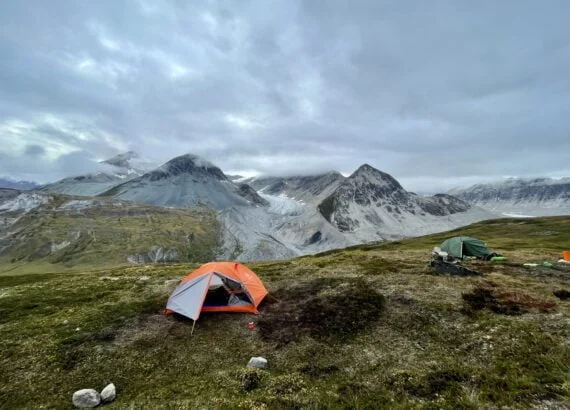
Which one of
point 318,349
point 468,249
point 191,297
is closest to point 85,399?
point 191,297

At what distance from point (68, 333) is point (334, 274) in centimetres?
2338

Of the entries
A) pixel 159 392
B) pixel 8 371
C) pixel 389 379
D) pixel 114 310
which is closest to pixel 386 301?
pixel 389 379

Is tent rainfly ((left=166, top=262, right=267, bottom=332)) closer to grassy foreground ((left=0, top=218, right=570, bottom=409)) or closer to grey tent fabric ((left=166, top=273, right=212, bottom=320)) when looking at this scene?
grey tent fabric ((left=166, top=273, right=212, bottom=320))

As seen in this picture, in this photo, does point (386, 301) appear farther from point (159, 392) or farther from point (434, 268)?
point (159, 392)

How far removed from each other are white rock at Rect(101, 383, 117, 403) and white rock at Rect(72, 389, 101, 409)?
0.19m

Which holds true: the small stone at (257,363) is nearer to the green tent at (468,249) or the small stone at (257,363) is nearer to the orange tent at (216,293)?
the orange tent at (216,293)

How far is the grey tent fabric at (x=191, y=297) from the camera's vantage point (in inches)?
853

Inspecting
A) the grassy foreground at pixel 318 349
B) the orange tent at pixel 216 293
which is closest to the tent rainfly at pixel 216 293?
the orange tent at pixel 216 293

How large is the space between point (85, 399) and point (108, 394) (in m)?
0.83

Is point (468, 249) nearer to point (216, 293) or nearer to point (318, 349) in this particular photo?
point (318, 349)

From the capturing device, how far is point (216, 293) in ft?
78.7

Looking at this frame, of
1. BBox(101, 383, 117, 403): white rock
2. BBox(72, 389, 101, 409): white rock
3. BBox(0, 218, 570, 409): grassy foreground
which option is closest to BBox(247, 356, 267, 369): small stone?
BBox(0, 218, 570, 409): grassy foreground

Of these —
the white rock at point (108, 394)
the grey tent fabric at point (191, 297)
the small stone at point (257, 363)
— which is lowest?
the white rock at point (108, 394)

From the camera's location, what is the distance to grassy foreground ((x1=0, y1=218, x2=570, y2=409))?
1303 cm
